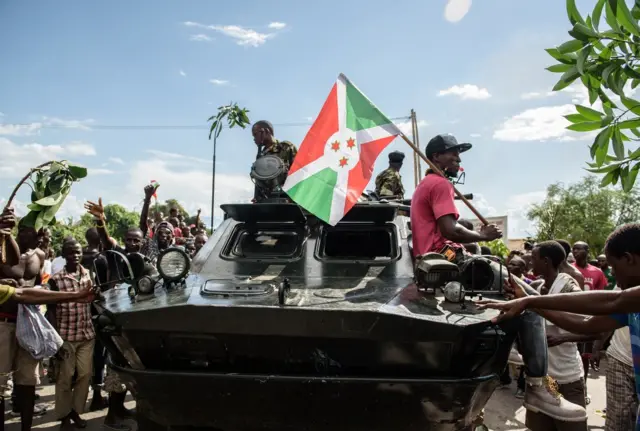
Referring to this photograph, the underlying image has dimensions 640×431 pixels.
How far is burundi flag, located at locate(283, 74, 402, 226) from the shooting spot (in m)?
4.49

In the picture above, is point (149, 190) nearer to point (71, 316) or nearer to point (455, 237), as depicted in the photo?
point (71, 316)

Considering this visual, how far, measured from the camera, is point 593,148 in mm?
2400

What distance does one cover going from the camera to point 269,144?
18.8ft

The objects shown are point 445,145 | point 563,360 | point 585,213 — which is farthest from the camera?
point 585,213

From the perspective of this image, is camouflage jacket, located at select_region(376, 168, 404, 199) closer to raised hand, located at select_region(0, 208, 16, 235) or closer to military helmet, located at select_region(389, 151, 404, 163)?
military helmet, located at select_region(389, 151, 404, 163)

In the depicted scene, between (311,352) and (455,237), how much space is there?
1.40 metres

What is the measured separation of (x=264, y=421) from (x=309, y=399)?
326 millimetres

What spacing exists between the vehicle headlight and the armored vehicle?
0.18 m

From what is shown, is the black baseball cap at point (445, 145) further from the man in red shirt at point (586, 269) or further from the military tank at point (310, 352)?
the man in red shirt at point (586, 269)

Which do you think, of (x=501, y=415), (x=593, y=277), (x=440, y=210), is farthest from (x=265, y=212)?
(x=593, y=277)

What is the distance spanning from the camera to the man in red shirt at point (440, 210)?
3.82m

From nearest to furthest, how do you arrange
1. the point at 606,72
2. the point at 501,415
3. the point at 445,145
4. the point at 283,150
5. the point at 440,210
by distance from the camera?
the point at 606,72 < the point at 440,210 < the point at 445,145 < the point at 283,150 < the point at 501,415

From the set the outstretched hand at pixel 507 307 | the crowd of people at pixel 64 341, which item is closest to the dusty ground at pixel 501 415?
the crowd of people at pixel 64 341

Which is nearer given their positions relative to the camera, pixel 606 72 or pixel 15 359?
pixel 606 72
